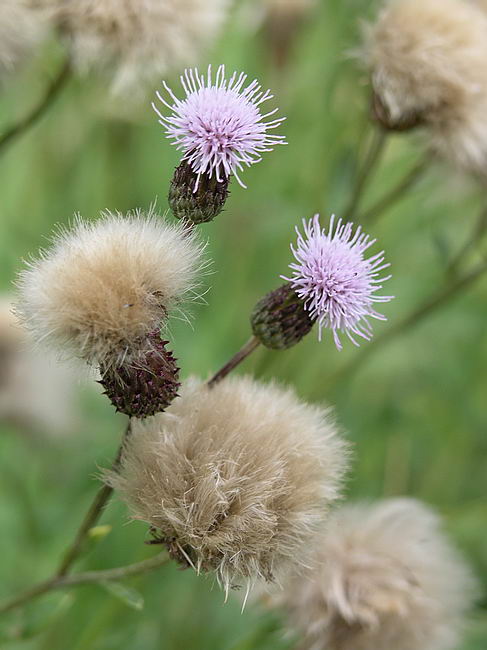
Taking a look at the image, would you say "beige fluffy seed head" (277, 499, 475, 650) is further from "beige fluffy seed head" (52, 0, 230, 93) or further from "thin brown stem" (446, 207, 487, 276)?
"beige fluffy seed head" (52, 0, 230, 93)

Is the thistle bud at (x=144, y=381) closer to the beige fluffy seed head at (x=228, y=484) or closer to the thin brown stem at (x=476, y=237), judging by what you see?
the beige fluffy seed head at (x=228, y=484)

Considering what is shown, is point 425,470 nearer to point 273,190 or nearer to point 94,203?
point 273,190

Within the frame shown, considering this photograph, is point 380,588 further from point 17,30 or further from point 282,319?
point 17,30

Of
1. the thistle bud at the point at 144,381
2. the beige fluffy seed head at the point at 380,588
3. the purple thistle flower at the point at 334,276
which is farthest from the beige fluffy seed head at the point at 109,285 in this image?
the beige fluffy seed head at the point at 380,588

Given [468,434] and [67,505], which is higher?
[67,505]

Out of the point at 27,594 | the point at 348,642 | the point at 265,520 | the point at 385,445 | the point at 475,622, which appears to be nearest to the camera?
the point at 265,520

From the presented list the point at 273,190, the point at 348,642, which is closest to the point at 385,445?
the point at 273,190
